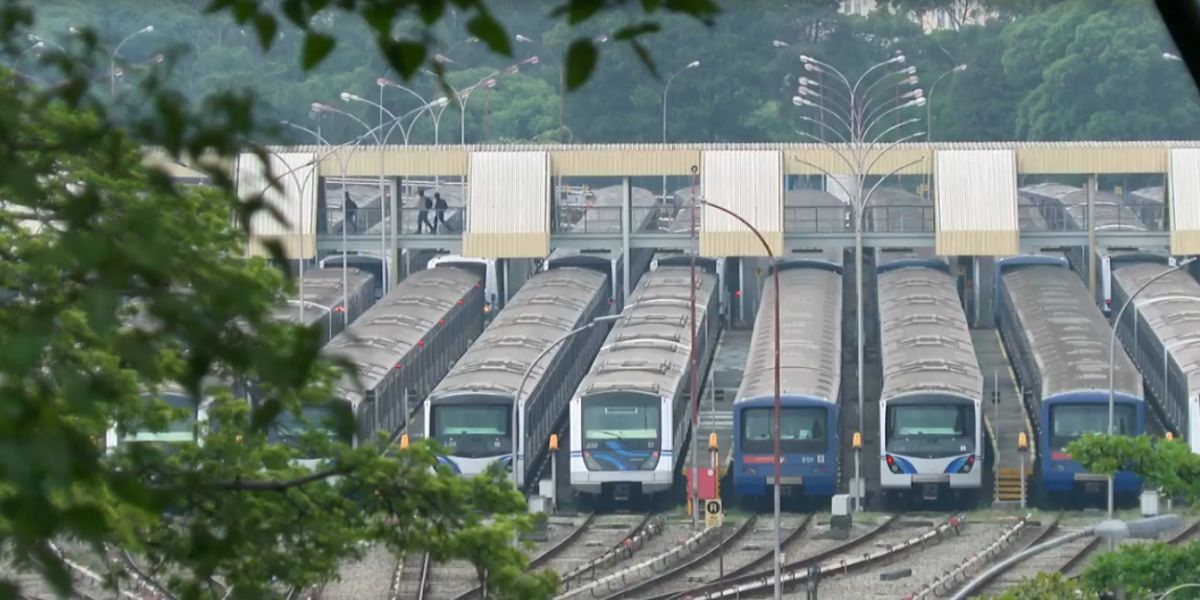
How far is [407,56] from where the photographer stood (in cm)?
510

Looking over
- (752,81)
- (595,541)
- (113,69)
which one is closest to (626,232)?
(595,541)

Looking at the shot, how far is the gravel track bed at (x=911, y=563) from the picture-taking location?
3122cm

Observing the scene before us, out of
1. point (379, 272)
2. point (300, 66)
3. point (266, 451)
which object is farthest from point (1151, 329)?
point (300, 66)

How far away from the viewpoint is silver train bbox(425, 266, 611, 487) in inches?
1448

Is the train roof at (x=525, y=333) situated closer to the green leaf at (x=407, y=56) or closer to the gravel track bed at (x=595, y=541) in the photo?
the gravel track bed at (x=595, y=541)

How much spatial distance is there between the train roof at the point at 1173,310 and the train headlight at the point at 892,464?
4.81 meters

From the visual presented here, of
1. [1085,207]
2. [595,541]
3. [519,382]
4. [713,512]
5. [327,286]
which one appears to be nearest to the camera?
[713,512]

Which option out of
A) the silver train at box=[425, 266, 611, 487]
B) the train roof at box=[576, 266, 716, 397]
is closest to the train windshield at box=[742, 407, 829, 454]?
the train roof at box=[576, 266, 716, 397]

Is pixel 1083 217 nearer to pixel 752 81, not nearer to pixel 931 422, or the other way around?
pixel 931 422

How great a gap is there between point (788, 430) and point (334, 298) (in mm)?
14269

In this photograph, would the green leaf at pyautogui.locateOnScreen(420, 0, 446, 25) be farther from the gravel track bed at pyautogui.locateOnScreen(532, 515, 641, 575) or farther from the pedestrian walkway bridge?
the pedestrian walkway bridge

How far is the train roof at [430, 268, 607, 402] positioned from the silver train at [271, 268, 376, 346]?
131 inches

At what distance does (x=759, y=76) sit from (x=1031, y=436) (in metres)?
49.2

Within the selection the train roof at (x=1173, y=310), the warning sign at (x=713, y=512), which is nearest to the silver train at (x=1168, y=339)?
the train roof at (x=1173, y=310)
